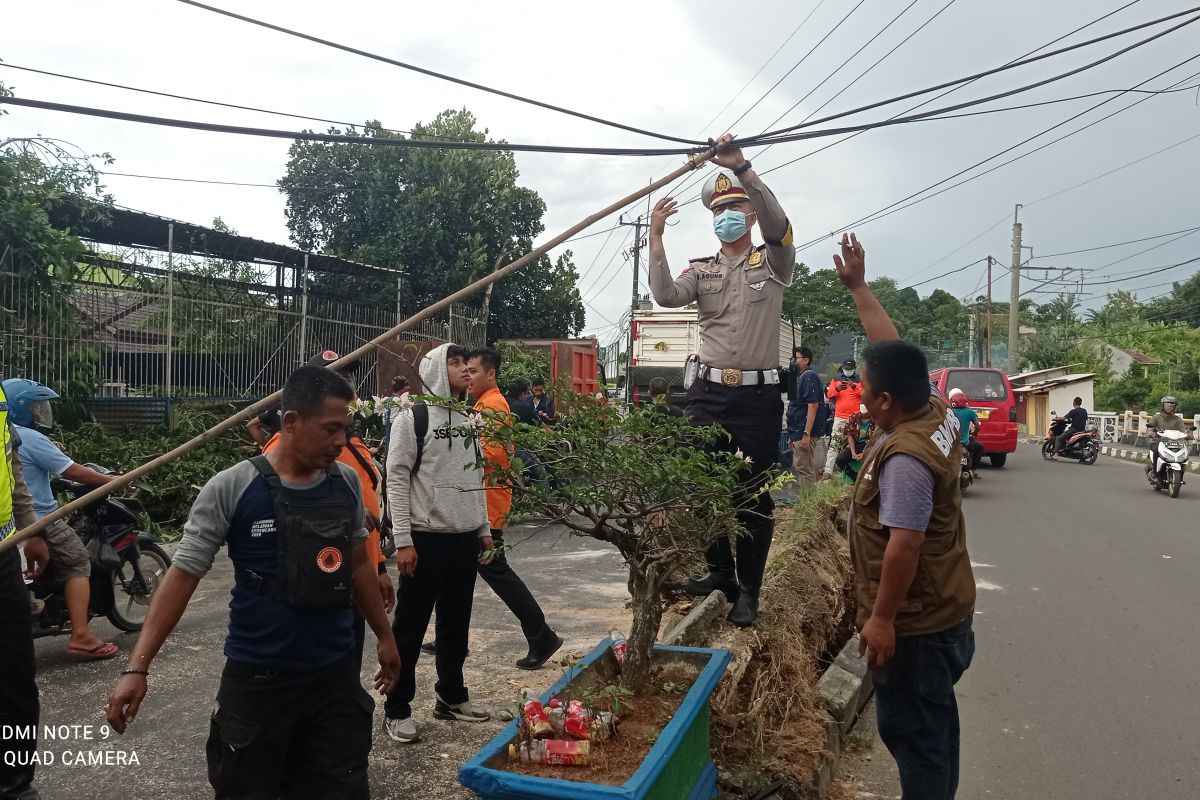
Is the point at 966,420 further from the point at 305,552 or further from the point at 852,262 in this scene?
the point at 305,552

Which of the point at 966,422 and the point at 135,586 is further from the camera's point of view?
the point at 966,422

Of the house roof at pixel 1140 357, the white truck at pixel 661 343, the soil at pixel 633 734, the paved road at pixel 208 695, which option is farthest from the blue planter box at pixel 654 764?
the house roof at pixel 1140 357

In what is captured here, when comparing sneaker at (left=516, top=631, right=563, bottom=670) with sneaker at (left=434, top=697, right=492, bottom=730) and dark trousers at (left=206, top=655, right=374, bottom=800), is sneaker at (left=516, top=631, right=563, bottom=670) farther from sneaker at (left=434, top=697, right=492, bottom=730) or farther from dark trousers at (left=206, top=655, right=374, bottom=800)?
dark trousers at (left=206, top=655, right=374, bottom=800)

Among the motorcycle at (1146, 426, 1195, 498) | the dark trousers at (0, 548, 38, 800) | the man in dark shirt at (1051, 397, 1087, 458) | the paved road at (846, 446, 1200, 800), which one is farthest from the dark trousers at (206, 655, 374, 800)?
the man in dark shirt at (1051, 397, 1087, 458)

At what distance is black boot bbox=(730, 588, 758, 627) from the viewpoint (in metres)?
4.45

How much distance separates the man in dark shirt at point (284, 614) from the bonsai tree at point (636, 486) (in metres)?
0.65

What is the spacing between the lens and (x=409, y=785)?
11.7 feet

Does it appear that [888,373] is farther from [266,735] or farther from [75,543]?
[75,543]

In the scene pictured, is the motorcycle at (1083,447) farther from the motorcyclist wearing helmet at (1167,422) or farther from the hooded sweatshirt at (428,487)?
the hooded sweatshirt at (428,487)

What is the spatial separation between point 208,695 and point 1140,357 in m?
46.9

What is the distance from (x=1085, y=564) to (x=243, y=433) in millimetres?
9760

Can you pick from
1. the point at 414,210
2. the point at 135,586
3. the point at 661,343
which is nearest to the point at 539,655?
the point at 135,586

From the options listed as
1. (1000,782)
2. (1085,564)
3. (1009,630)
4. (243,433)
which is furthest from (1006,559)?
(243,433)

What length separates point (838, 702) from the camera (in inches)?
171
